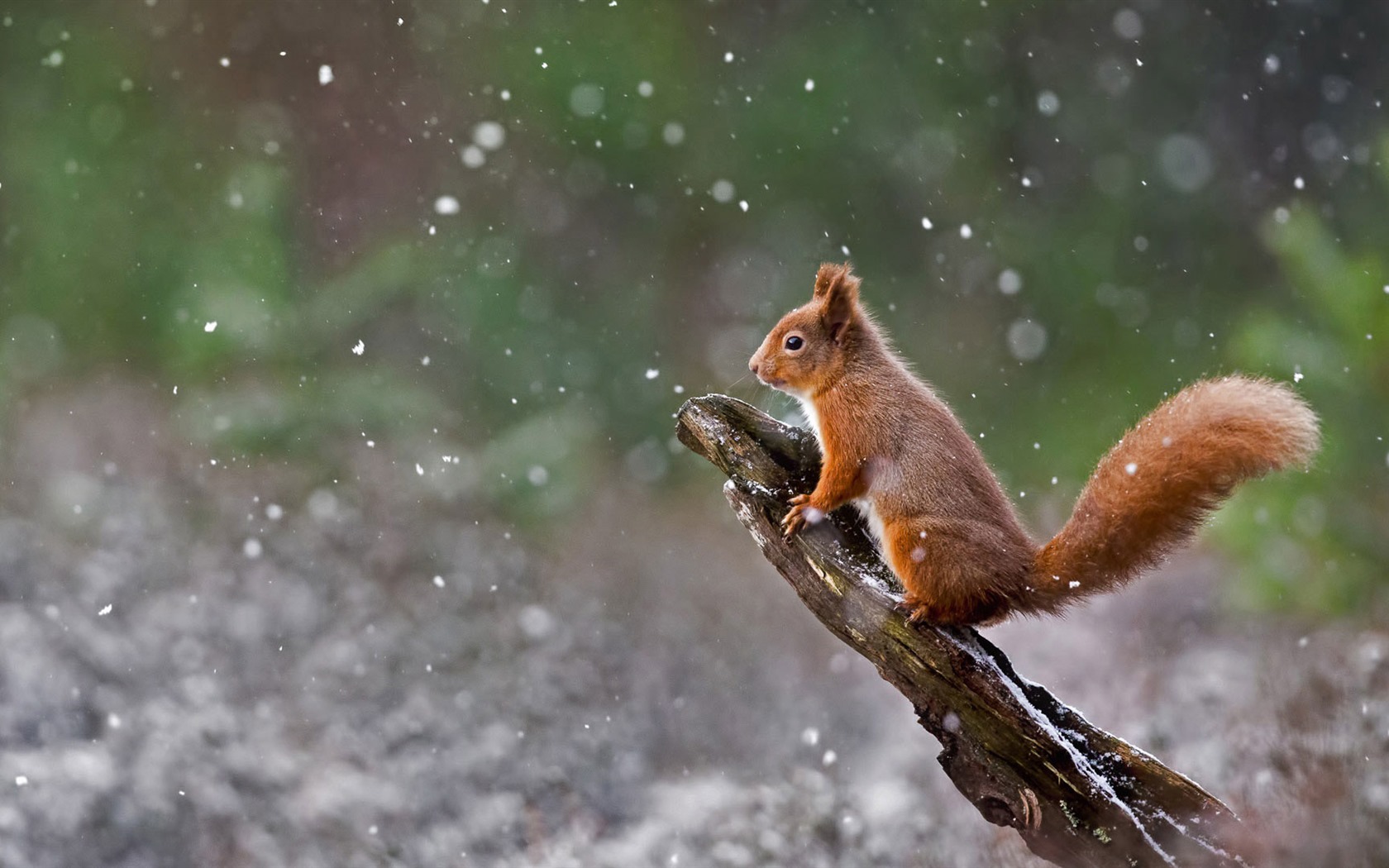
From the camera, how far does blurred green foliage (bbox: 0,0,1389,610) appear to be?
3406 millimetres

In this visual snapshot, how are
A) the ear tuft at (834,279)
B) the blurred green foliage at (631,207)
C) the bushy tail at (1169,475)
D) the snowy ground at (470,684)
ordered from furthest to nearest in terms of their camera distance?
the blurred green foliage at (631,207) → the snowy ground at (470,684) → the ear tuft at (834,279) → the bushy tail at (1169,475)

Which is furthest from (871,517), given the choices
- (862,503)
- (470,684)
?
(470,684)

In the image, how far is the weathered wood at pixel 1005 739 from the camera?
128 cm

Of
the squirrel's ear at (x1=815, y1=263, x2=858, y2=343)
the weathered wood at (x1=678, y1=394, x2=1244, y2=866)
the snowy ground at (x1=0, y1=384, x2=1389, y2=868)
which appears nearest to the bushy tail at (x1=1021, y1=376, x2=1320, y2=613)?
the weathered wood at (x1=678, y1=394, x2=1244, y2=866)

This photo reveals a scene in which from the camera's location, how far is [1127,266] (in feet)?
11.0

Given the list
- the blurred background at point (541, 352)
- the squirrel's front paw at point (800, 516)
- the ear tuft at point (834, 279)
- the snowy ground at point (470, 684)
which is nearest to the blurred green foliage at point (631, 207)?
the blurred background at point (541, 352)

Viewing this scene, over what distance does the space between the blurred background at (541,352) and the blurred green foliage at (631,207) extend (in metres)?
0.01

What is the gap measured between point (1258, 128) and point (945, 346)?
1.08 metres

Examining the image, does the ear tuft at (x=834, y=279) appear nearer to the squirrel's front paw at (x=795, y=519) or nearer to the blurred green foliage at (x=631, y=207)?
the squirrel's front paw at (x=795, y=519)

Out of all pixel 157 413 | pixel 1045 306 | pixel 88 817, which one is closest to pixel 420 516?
pixel 157 413

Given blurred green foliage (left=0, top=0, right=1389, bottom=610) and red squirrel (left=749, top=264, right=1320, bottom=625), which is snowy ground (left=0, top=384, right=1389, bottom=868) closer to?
blurred green foliage (left=0, top=0, right=1389, bottom=610)

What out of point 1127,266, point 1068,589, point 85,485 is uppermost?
point 1127,266

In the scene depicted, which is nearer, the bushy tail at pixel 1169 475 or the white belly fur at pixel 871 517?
the bushy tail at pixel 1169 475

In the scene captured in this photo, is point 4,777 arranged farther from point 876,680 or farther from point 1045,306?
point 1045,306
